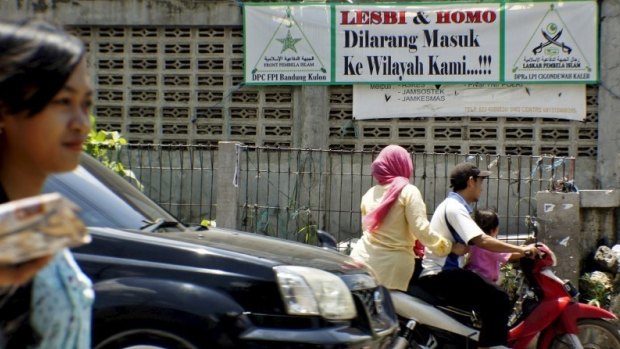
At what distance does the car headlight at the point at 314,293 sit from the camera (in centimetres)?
409

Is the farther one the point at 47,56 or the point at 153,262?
the point at 153,262

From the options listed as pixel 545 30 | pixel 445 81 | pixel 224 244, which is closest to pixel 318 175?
pixel 445 81

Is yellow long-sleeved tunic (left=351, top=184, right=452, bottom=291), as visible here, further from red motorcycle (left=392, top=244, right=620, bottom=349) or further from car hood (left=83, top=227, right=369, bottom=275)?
car hood (left=83, top=227, right=369, bottom=275)

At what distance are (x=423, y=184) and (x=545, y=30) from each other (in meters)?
1.93

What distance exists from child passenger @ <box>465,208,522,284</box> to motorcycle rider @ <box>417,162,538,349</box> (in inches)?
9.1

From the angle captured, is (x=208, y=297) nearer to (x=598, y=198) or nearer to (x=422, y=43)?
(x=598, y=198)

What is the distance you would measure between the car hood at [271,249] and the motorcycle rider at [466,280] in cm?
131

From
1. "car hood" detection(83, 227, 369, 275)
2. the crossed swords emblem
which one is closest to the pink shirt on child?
"car hood" detection(83, 227, 369, 275)

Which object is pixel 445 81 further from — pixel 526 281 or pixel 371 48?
pixel 526 281

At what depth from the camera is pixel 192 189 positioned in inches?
372

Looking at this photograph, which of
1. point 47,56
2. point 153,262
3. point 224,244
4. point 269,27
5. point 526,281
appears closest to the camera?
point 47,56

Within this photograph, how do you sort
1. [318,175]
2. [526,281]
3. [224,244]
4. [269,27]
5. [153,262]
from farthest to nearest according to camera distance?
[269,27] → [318,175] → [526,281] → [224,244] → [153,262]

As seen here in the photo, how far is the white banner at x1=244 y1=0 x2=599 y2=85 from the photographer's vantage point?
939cm

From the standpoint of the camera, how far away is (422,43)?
31.4ft
